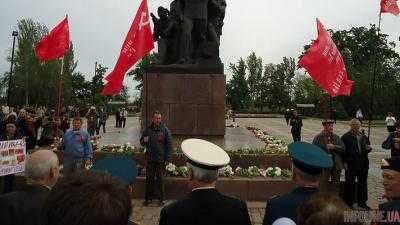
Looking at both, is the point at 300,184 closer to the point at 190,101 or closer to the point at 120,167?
the point at 120,167

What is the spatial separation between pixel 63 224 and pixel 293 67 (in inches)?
4007

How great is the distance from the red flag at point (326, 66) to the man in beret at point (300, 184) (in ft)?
22.9

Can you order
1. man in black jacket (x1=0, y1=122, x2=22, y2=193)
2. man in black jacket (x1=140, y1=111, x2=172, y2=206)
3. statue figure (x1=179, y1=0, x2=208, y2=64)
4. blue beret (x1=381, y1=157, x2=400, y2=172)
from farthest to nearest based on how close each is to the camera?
statue figure (x1=179, y1=0, x2=208, y2=64), man in black jacket (x1=140, y1=111, x2=172, y2=206), man in black jacket (x1=0, y1=122, x2=22, y2=193), blue beret (x1=381, y1=157, x2=400, y2=172)

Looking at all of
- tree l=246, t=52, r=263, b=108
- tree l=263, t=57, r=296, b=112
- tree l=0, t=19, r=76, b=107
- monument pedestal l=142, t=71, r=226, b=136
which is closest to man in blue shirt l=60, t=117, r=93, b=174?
monument pedestal l=142, t=71, r=226, b=136

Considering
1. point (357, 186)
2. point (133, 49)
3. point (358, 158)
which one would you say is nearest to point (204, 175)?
point (358, 158)

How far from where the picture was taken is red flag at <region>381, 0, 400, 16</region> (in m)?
12.1

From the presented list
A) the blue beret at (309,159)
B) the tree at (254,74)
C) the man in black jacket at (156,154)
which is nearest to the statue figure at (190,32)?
the man in black jacket at (156,154)

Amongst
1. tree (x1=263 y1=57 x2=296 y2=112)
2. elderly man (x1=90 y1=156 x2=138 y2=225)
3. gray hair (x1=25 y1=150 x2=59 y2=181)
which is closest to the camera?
elderly man (x1=90 y1=156 x2=138 y2=225)

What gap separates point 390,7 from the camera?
12227 millimetres

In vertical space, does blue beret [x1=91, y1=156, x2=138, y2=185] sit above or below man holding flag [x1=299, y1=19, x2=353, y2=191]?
below

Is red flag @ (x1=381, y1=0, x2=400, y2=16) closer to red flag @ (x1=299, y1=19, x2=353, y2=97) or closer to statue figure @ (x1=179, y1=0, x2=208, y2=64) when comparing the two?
red flag @ (x1=299, y1=19, x2=353, y2=97)

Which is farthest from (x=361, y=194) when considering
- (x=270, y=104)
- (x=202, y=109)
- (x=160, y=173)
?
(x=270, y=104)

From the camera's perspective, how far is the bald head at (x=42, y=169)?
12.3 ft

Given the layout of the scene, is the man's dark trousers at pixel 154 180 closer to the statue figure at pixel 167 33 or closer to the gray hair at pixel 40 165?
the statue figure at pixel 167 33
